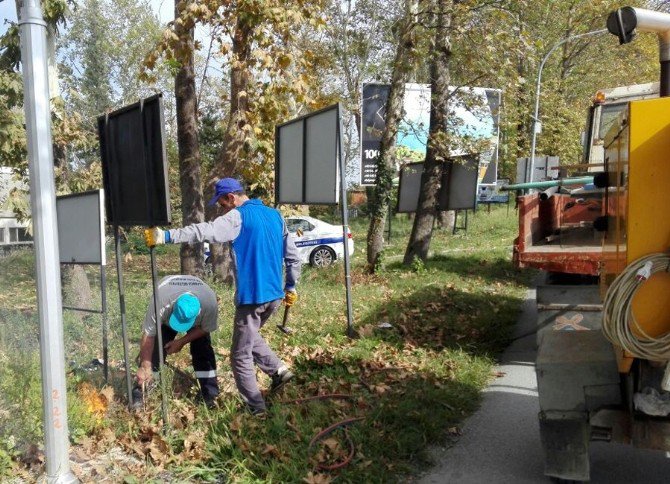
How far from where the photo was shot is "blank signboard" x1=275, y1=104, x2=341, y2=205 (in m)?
7.63

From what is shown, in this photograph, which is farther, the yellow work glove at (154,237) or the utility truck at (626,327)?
the yellow work glove at (154,237)

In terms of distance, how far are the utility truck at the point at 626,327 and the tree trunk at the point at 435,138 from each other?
28.9 feet

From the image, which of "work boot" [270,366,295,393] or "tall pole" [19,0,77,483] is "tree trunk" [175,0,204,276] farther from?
"tall pole" [19,0,77,483]

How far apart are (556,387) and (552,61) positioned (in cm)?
3226

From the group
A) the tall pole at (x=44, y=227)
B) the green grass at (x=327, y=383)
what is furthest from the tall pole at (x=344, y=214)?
the tall pole at (x=44, y=227)

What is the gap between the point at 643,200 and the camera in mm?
3307

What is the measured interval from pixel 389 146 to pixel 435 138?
4.17 feet

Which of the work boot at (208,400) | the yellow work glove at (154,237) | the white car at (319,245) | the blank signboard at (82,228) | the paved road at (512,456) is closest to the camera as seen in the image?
the paved road at (512,456)

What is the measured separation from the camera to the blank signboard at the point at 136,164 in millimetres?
4961

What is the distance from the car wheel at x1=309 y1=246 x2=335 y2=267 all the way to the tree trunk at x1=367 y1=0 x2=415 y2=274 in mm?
5408

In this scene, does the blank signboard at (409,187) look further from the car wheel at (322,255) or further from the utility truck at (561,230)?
the car wheel at (322,255)

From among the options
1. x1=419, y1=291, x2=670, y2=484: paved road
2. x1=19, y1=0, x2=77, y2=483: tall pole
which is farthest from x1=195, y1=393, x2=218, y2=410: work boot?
x1=419, y1=291, x2=670, y2=484: paved road

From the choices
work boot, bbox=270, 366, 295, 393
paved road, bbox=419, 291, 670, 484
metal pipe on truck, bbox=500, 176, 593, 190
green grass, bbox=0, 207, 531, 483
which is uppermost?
metal pipe on truck, bbox=500, 176, 593, 190

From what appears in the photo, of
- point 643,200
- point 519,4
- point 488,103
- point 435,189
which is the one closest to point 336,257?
point 435,189
